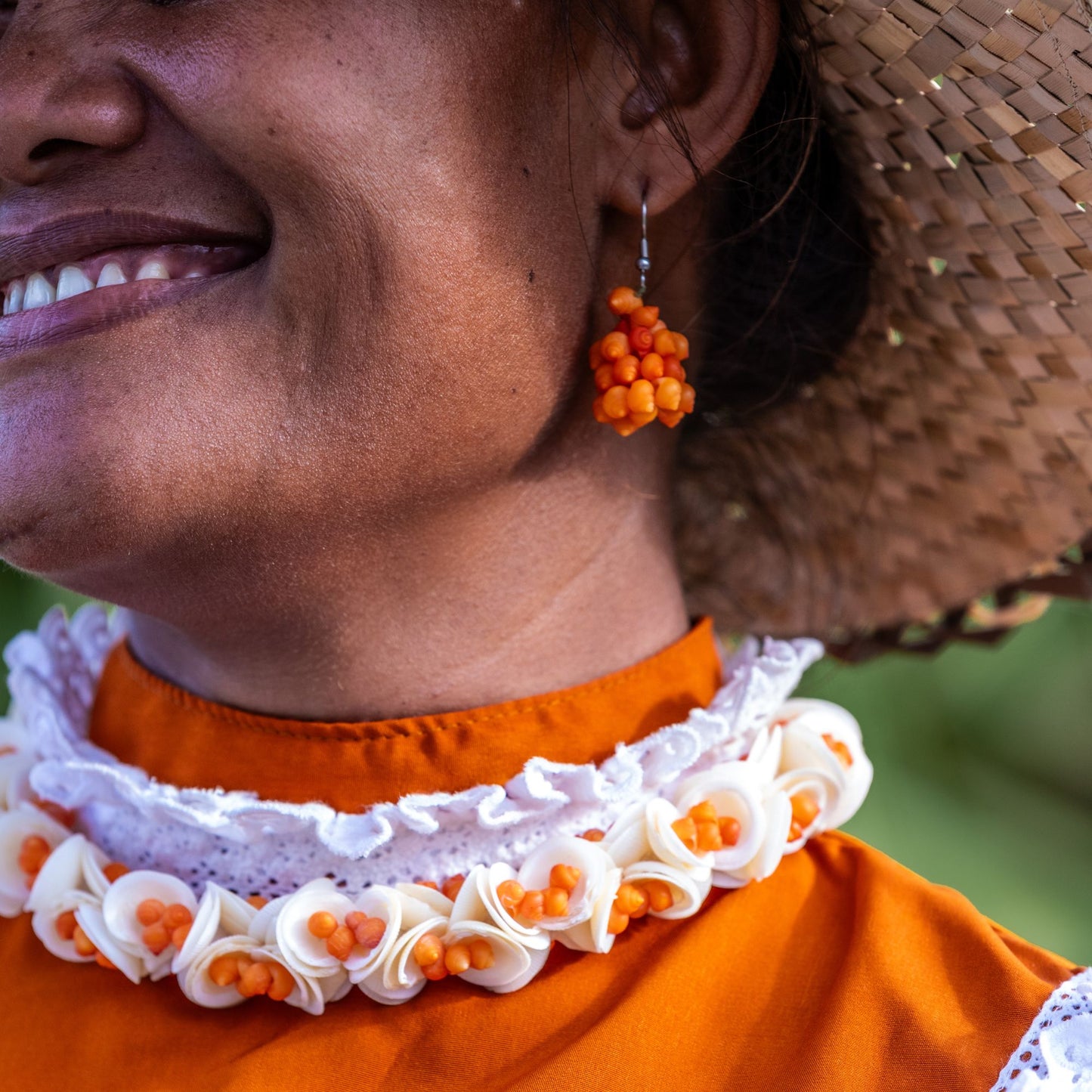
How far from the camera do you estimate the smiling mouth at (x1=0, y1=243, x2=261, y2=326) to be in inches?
46.9

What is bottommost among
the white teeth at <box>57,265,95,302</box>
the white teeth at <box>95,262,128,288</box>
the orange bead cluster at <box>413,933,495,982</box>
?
the orange bead cluster at <box>413,933,495,982</box>

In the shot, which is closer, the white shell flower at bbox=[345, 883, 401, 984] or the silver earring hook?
the white shell flower at bbox=[345, 883, 401, 984]

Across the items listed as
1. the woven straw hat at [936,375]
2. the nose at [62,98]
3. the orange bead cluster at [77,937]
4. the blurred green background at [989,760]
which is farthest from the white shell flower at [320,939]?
the blurred green background at [989,760]

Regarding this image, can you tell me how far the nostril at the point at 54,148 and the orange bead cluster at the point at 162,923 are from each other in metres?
0.70

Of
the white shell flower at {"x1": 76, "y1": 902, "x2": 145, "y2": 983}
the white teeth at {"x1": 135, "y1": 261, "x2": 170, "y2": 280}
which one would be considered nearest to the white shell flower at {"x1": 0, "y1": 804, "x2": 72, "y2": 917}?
the white shell flower at {"x1": 76, "y1": 902, "x2": 145, "y2": 983}

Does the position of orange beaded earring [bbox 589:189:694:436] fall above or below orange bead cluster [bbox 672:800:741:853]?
above

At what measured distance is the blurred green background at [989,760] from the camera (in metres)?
3.91

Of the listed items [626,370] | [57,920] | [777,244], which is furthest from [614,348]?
[57,920]

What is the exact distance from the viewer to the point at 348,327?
1.14 m

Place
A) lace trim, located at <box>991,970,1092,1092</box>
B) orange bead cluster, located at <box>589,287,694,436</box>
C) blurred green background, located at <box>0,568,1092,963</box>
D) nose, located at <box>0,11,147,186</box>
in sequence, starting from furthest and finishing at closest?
blurred green background, located at <box>0,568,1092,963</box> < orange bead cluster, located at <box>589,287,694,436</box> < nose, located at <box>0,11,147,186</box> < lace trim, located at <box>991,970,1092,1092</box>

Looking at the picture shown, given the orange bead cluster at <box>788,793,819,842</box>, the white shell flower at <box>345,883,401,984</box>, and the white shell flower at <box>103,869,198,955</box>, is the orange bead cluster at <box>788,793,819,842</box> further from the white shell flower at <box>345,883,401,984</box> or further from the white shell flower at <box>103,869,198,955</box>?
the white shell flower at <box>103,869,198,955</box>

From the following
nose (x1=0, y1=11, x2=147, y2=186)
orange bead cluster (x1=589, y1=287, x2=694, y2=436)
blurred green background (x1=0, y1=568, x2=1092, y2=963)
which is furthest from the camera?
blurred green background (x1=0, y1=568, x2=1092, y2=963)

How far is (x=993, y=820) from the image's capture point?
4.18 metres

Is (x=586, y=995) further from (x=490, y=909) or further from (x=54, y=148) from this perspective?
(x=54, y=148)
